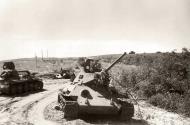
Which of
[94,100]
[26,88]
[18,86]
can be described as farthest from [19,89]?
[94,100]

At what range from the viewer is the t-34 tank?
13.4 metres

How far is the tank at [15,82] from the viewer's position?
2328 cm

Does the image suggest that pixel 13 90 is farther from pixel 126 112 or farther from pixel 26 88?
pixel 126 112

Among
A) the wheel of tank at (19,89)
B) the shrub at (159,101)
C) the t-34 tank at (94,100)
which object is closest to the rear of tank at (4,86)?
the wheel of tank at (19,89)

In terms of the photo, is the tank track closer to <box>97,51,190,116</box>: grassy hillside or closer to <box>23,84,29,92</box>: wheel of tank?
<box>23,84,29,92</box>: wheel of tank

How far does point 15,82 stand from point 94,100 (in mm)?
11428

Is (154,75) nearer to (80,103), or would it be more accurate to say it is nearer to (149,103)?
(149,103)

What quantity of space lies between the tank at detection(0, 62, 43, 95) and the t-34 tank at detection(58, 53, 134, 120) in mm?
8497

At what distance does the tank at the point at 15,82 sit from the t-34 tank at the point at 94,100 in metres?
8.50

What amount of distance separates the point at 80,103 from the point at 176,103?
917 centimetres

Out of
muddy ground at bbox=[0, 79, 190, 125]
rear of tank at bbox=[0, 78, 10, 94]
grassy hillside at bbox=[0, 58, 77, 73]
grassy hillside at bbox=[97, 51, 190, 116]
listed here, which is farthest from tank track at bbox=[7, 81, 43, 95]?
grassy hillside at bbox=[0, 58, 77, 73]

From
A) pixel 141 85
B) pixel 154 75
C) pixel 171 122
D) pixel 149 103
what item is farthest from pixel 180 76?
pixel 171 122

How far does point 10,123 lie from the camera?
1334 centimetres

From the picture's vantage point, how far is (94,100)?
14.0 m
